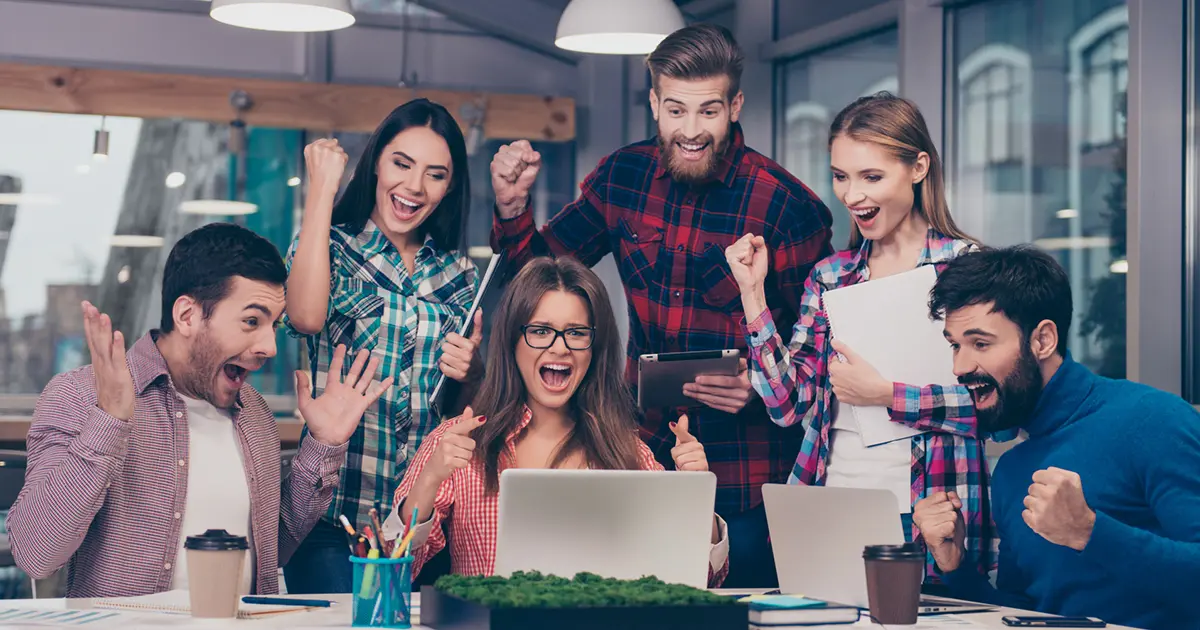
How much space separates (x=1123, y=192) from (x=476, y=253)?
11.2 feet

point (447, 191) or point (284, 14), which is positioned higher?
point (284, 14)

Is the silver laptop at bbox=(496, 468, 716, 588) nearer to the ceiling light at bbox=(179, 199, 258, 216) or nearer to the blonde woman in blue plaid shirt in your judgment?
the blonde woman in blue plaid shirt

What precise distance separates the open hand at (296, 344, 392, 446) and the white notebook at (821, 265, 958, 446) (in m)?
0.93

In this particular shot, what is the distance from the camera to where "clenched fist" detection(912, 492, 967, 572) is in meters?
2.31

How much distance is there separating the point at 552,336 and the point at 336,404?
429mm

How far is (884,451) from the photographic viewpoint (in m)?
2.69

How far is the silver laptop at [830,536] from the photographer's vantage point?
6.81 feet

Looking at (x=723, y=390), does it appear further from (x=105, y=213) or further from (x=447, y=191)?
(x=105, y=213)

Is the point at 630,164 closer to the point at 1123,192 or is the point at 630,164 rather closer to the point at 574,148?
the point at 1123,192

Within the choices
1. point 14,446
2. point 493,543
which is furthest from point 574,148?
point 493,543

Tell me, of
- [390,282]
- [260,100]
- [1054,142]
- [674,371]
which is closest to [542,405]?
[674,371]

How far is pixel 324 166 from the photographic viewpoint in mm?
2912

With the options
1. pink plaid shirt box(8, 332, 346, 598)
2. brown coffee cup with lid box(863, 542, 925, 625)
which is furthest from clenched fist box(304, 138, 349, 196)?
brown coffee cup with lid box(863, 542, 925, 625)

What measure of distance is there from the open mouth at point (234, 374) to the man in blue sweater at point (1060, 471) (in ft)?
4.16
